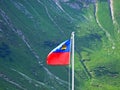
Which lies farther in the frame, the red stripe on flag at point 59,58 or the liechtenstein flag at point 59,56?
the red stripe on flag at point 59,58

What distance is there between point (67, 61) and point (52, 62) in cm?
171

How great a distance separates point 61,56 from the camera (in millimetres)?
41000

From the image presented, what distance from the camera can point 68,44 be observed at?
4034cm

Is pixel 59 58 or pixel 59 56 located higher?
pixel 59 56

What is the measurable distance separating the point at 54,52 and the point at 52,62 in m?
1.15

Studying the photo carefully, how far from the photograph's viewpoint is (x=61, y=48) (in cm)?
4072

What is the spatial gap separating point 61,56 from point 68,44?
1666mm

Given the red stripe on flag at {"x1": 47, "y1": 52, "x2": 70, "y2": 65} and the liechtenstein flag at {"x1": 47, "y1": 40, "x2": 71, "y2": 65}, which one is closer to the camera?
the liechtenstein flag at {"x1": 47, "y1": 40, "x2": 71, "y2": 65}

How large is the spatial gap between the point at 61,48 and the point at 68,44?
96 cm

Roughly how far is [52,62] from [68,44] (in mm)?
2776

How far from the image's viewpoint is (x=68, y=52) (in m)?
40.6

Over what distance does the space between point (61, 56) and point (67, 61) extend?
890mm

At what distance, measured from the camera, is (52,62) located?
135ft
